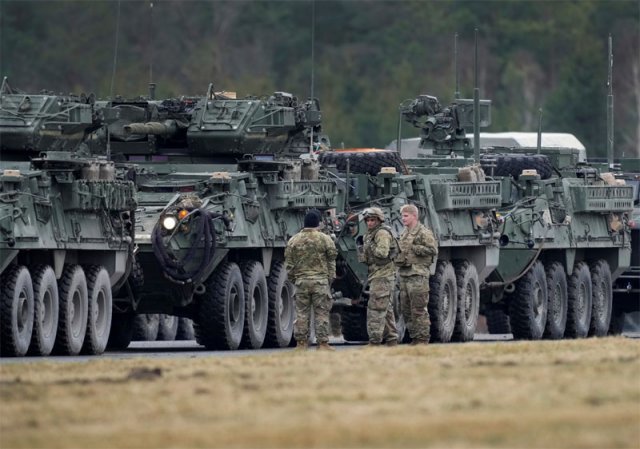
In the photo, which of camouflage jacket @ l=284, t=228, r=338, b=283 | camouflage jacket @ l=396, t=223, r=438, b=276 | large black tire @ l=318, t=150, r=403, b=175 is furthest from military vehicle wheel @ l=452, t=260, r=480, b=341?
camouflage jacket @ l=284, t=228, r=338, b=283

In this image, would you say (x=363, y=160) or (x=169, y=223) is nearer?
(x=169, y=223)

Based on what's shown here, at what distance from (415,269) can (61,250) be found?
3.86 meters

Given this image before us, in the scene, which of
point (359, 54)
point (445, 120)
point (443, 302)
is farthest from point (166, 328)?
point (359, 54)

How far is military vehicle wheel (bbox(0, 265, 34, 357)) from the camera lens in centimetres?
2450

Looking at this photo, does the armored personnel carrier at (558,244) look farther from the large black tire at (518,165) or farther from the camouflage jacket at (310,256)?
the camouflage jacket at (310,256)

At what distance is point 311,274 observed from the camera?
25641 millimetres

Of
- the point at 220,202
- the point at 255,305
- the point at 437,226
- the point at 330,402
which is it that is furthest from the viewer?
the point at 437,226

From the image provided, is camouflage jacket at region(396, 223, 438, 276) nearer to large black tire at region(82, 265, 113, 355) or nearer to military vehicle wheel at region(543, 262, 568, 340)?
large black tire at region(82, 265, 113, 355)

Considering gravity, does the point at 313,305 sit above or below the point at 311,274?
below

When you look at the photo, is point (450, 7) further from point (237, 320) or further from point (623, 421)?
point (623, 421)

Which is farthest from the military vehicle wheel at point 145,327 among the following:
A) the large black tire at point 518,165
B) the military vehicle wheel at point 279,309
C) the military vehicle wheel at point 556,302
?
the military vehicle wheel at point 556,302

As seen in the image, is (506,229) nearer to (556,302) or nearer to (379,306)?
(556,302)

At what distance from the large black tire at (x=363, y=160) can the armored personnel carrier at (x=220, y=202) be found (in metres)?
0.55

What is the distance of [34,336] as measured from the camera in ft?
83.1
